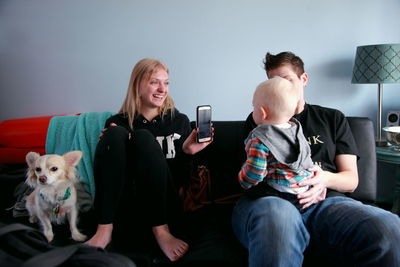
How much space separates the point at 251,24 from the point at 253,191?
4.17 ft

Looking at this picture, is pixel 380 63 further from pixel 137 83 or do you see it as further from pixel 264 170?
pixel 137 83

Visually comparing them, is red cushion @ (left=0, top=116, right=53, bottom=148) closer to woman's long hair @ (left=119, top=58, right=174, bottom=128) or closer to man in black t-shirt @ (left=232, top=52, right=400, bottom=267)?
woman's long hair @ (left=119, top=58, right=174, bottom=128)

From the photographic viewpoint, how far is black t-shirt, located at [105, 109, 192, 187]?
1507 millimetres

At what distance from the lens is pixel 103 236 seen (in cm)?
119

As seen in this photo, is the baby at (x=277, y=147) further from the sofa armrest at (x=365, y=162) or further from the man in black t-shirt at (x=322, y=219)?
the sofa armrest at (x=365, y=162)

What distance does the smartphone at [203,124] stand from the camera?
135cm

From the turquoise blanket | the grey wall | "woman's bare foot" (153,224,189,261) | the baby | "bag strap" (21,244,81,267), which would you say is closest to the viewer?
"bag strap" (21,244,81,267)

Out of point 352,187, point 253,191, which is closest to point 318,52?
point 352,187

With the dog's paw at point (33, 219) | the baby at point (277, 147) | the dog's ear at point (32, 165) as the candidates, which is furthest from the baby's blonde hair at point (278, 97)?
the dog's paw at point (33, 219)

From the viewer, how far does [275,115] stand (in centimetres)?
101

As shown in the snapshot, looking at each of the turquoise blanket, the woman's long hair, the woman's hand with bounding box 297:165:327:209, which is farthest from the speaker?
the turquoise blanket

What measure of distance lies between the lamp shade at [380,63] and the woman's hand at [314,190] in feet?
3.15

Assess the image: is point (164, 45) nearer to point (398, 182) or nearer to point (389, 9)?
point (389, 9)

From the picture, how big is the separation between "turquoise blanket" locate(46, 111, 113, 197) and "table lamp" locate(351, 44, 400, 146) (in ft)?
4.95
